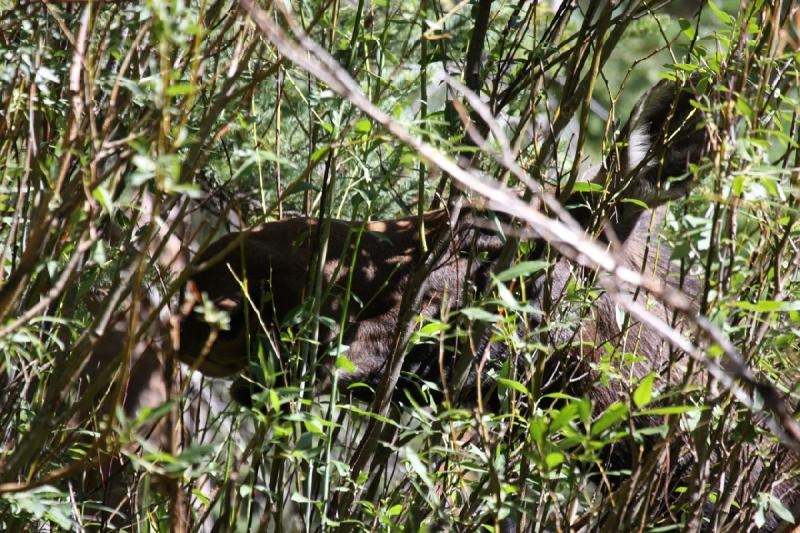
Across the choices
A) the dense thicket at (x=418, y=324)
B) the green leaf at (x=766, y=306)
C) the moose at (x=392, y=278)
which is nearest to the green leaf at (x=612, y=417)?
the dense thicket at (x=418, y=324)

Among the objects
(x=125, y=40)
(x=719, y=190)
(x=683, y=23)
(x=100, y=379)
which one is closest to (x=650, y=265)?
(x=683, y=23)

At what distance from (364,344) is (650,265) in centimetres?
159

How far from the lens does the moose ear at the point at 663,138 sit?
276 cm

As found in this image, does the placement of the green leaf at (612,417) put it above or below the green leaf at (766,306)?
below

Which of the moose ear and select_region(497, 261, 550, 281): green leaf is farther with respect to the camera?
the moose ear

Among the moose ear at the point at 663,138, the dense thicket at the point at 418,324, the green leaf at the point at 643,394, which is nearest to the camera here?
the green leaf at the point at 643,394

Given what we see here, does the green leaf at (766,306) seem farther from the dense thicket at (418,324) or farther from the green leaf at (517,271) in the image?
the green leaf at (517,271)

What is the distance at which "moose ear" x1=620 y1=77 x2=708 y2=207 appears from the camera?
276 cm

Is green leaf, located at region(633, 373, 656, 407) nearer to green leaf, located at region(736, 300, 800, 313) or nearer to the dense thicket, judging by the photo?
the dense thicket

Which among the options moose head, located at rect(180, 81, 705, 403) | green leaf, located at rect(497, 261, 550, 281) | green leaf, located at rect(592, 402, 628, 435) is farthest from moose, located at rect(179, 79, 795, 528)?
green leaf, located at rect(592, 402, 628, 435)

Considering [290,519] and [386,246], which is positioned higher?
[386,246]

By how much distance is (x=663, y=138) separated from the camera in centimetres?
276

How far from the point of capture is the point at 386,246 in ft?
11.1

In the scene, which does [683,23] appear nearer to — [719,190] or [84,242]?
[719,190]
